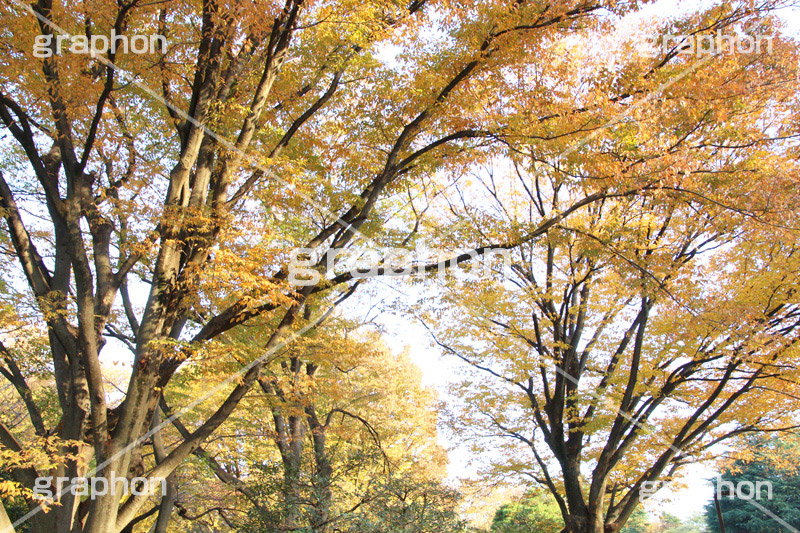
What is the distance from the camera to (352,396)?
14328mm

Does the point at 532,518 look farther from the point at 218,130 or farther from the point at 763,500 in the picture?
the point at 763,500

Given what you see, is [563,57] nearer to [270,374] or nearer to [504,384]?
[504,384]

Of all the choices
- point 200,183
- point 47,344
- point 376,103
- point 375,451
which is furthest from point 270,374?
point 376,103

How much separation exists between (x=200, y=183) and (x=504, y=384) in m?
8.96

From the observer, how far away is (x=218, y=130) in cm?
677

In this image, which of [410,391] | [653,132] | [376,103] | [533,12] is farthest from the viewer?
[410,391]

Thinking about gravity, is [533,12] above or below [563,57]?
below
